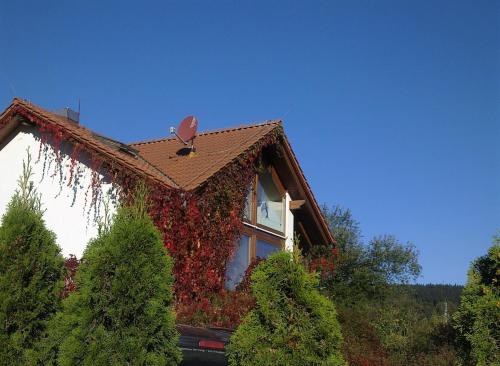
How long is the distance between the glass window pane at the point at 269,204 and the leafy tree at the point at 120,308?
9859mm

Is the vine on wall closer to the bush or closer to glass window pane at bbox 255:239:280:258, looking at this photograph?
glass window pane at bbox 255:239:280:258

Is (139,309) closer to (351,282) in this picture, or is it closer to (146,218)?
(146,218)

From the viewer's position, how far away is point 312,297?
7387 millimetres

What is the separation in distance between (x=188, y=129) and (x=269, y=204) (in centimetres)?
346

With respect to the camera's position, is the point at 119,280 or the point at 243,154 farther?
the point at 243,154

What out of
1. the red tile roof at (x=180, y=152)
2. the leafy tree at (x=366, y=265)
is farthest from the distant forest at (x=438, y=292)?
the red tile roof at (x=180, y=152)

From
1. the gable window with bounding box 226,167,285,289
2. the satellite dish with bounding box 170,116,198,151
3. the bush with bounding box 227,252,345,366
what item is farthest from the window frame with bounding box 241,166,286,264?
the bush with bounding box 227,252,345,366

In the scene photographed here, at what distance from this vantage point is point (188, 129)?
16578mm

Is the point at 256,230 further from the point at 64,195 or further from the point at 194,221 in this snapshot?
the point at 64,195

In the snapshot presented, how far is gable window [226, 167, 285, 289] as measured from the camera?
15773mm

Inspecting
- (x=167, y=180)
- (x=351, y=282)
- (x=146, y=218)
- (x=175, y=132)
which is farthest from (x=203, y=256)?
(x=351, y=282)

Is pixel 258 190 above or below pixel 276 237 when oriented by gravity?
above

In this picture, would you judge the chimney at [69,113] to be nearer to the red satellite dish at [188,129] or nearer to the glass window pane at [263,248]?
the red satellite dish at [188,129]

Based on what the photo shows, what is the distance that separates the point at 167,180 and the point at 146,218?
5179 millimetres
